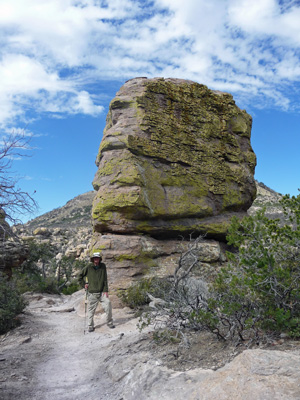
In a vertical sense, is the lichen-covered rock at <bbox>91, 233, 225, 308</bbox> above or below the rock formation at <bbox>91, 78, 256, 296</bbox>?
below

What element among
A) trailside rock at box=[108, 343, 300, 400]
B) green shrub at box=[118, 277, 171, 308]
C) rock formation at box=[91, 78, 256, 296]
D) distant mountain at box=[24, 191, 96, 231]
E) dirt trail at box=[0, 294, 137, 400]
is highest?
distant mountain at box=[24, 191, 96, 231]

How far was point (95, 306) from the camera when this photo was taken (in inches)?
349

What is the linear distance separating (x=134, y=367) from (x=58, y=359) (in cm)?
221

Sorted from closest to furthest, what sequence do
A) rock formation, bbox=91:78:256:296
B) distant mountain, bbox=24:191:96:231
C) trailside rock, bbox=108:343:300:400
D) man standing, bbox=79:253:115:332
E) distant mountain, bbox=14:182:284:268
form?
trailside rock, bbox=108:343:300:400
man standing, bbox=79:253:115:332
rock formation, bbox=91:78:256:296
distant mountain, bbox=14:182:284:268
distant mountain, bbox=24:191:96:231

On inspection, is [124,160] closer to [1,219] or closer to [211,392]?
[1,219]

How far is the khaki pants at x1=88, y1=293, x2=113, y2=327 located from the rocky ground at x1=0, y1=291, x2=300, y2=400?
0.29 metres

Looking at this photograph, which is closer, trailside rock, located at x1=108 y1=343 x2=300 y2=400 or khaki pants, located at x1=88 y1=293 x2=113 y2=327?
trailside rock, located at x1=108 y1=343 x2=300 y2=400

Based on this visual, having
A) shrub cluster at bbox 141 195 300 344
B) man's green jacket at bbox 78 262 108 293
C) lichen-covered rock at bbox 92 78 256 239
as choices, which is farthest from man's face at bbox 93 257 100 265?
shrub cluster at bbox 141 195 300 344

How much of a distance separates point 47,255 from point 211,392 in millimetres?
25175

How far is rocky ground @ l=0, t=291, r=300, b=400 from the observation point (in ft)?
11.5

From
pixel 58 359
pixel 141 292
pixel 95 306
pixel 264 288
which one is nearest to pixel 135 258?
pixel 141 292

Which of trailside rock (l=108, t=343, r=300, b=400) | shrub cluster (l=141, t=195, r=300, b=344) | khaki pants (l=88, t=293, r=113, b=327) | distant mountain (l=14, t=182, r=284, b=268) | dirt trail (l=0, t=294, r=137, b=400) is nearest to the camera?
trailside rock (l=108, t=343, r=300, b=400)

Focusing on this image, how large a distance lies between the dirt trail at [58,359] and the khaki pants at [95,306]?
30 cm

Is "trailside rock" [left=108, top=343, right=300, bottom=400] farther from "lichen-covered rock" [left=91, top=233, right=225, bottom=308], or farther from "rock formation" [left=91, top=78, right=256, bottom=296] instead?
"rock formation" [left=91, top=78, right=256, bottom=296]
